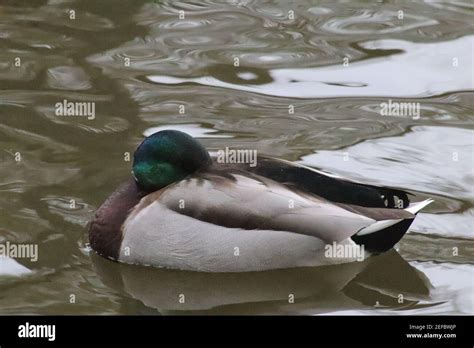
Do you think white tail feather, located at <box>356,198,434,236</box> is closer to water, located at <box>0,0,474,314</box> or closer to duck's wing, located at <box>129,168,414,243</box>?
duck's wing, located at <box>129,168,414,243</box>

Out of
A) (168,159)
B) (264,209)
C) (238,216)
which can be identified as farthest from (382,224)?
(168,159)

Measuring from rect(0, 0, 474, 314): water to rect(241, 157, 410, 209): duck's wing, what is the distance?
0.38 meters

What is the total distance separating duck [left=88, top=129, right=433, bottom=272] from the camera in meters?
7.80

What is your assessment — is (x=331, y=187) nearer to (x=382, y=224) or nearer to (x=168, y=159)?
(x=382, y=224)

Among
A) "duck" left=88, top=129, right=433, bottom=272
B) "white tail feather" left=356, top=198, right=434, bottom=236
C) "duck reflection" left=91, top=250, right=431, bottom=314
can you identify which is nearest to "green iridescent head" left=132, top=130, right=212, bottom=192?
"duck" left=88, top=129, right=433, bottom=272

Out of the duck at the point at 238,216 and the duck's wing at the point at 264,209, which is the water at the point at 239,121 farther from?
the duck's wing at the point at 264,209

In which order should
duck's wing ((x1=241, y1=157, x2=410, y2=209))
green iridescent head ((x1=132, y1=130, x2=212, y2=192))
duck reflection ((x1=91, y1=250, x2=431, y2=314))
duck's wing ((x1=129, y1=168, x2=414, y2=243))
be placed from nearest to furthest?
duck reflection ((x1=91, y1=250, x2=431, y2=314))
duck's wing ((x1=129, y1=168, x2=414, y2=243))
duck's wing ((x1=241, y1=157, x2=410, y2=209))
green iridescent head ((x1=132, y1=130, x2=212, y2=192))

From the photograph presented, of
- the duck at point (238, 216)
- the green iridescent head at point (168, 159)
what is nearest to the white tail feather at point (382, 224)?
the duck at point (238, 216)

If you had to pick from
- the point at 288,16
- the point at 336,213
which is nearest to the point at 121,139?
the point at 336,213

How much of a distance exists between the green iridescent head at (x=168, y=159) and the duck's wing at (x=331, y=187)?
0.32 m

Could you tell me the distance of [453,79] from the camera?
10844 mm
